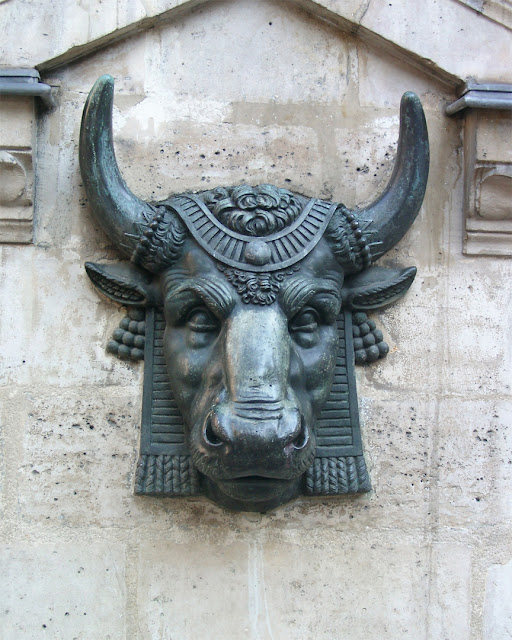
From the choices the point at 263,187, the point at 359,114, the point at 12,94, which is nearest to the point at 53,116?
the point at 12,94

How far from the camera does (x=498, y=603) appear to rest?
8.18 feet

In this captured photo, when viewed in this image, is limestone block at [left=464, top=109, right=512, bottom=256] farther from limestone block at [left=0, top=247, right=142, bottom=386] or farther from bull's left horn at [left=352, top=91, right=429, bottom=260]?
limestone block at [left=0, top=247, right=142, bottom=386]

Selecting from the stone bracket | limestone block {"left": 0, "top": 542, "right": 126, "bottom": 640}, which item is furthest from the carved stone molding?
limestone block {"left": 0, "top": 542, "right": 126, "bottom": 640}

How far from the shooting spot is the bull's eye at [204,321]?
7.57ft

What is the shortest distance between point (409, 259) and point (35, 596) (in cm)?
161

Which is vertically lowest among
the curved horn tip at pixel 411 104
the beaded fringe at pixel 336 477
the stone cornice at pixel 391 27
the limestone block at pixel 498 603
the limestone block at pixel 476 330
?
the limestone block at pixel 498 603

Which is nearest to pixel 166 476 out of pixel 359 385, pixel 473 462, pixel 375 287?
pixel 359 385

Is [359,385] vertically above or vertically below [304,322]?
below

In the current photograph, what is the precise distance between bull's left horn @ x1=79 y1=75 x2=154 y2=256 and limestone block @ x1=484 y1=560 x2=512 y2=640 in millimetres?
1549

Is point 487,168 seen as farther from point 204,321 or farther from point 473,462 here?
point 204,321

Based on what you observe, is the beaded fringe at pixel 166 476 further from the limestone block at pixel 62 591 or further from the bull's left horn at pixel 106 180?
the bull's left horn at pixel 106 180

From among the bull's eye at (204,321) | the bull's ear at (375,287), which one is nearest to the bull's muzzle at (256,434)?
the bull's eye at (204,321)

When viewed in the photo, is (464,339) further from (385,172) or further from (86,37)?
(86,37)

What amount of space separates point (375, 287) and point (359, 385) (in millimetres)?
324
